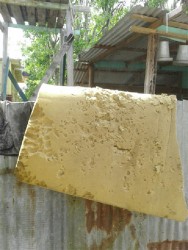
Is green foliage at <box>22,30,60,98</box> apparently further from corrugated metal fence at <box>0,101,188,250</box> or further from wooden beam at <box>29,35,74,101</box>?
corrugated metal fence at <box>0,101,188,250</box>

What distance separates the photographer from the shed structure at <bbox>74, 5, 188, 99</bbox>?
4.87 meters

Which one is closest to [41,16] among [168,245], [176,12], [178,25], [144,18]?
[144,18]

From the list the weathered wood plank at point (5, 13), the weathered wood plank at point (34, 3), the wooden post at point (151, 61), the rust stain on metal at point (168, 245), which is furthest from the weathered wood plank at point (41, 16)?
the rust stain on metal at point (168, 245)

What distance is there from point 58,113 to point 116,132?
0.39m

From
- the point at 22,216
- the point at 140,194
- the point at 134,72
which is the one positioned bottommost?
the point at 22,216

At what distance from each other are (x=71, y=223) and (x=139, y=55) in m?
6.37

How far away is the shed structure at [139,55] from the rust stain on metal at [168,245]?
2.98m

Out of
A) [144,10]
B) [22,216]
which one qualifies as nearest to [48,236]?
[22,216]

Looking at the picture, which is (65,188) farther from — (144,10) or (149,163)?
Result: (144,10)

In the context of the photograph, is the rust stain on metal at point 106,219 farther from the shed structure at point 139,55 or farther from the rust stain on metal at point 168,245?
the shed structure at point 139,55

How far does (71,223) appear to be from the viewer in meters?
2.47

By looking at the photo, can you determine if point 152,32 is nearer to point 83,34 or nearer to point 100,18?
point 83,34

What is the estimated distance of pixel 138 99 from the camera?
7.10 feet

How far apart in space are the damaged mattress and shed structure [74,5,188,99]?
9.01 feet
